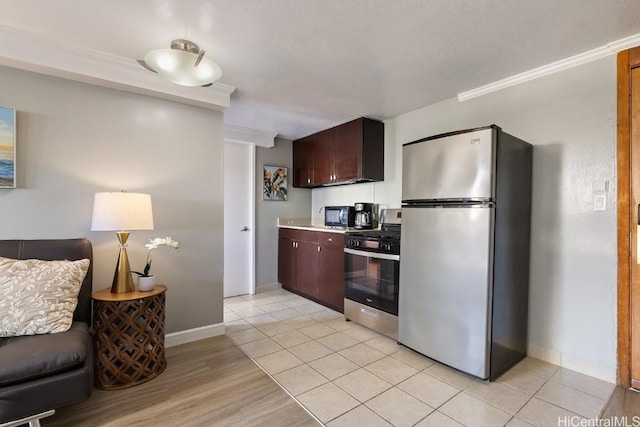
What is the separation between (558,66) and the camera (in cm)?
225

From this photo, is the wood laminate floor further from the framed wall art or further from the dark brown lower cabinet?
the framed wall art

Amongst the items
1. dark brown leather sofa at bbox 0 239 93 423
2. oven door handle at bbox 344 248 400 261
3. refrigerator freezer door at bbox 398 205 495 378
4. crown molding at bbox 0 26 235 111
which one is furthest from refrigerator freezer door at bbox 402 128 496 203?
dark brown leather sofa at bbox 0 239 93 423

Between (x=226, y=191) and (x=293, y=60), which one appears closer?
(x=293, y=60)

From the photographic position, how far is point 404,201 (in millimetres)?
2529

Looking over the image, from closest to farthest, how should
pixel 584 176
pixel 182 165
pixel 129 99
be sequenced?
1. pixel 584 176
2. pixel 129 99
3. pixel 182 165

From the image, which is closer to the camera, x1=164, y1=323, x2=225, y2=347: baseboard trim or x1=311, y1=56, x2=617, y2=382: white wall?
x1=311, y1=56, x2=617, y2=382: white wall

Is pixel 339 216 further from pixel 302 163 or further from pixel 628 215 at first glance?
pixel 628 215

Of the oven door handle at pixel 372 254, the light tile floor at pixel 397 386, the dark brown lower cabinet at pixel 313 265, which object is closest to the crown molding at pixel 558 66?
the oven door handle at pixel 372 254

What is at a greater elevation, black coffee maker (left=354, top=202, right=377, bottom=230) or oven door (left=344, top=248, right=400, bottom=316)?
black coffee maker (left=354, top=202, right=377, bottom=230)

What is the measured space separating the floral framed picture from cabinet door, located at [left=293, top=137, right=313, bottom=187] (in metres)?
0.18

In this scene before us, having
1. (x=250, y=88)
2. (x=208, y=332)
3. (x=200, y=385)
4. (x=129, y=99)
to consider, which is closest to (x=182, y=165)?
(x=129, y=99)

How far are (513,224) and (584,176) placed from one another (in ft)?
1.97

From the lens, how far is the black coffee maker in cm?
370

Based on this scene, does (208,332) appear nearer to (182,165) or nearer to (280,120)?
(182,165)
